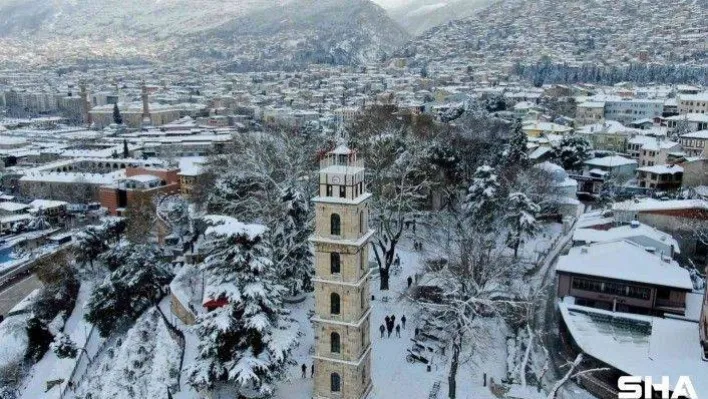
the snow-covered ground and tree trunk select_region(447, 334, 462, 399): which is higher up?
tree trunk select_region(447, 334, 462, 399)

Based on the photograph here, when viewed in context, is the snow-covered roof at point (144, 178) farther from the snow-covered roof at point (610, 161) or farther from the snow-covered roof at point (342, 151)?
the snow-covered roof at point (610, 161)

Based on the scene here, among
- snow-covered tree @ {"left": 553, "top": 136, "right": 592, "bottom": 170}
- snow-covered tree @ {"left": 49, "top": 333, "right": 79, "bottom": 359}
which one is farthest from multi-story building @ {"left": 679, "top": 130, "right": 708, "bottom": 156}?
snow-covered tree @ {"left": 49, "top": 333, "right": 79, "bottom": 359}

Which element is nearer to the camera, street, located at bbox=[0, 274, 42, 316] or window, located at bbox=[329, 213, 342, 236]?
window, located at bbox=[329, 213, 342, 236]

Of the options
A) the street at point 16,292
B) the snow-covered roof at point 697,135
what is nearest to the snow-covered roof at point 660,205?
the snow-covered roof at point 697,135

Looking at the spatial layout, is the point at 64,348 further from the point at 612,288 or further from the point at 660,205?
the point at 660,205

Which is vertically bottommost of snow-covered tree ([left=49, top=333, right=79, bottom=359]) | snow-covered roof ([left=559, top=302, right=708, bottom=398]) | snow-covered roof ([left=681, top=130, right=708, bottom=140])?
snow-covered tree ([left=49, top=333, right=79, bottom=359])

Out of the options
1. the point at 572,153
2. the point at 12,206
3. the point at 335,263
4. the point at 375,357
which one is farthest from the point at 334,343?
the point at 12,206

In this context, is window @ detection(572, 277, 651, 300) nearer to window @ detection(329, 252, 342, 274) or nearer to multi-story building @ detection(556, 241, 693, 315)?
multi-story building @ detection(556, 241, 693, 315)
